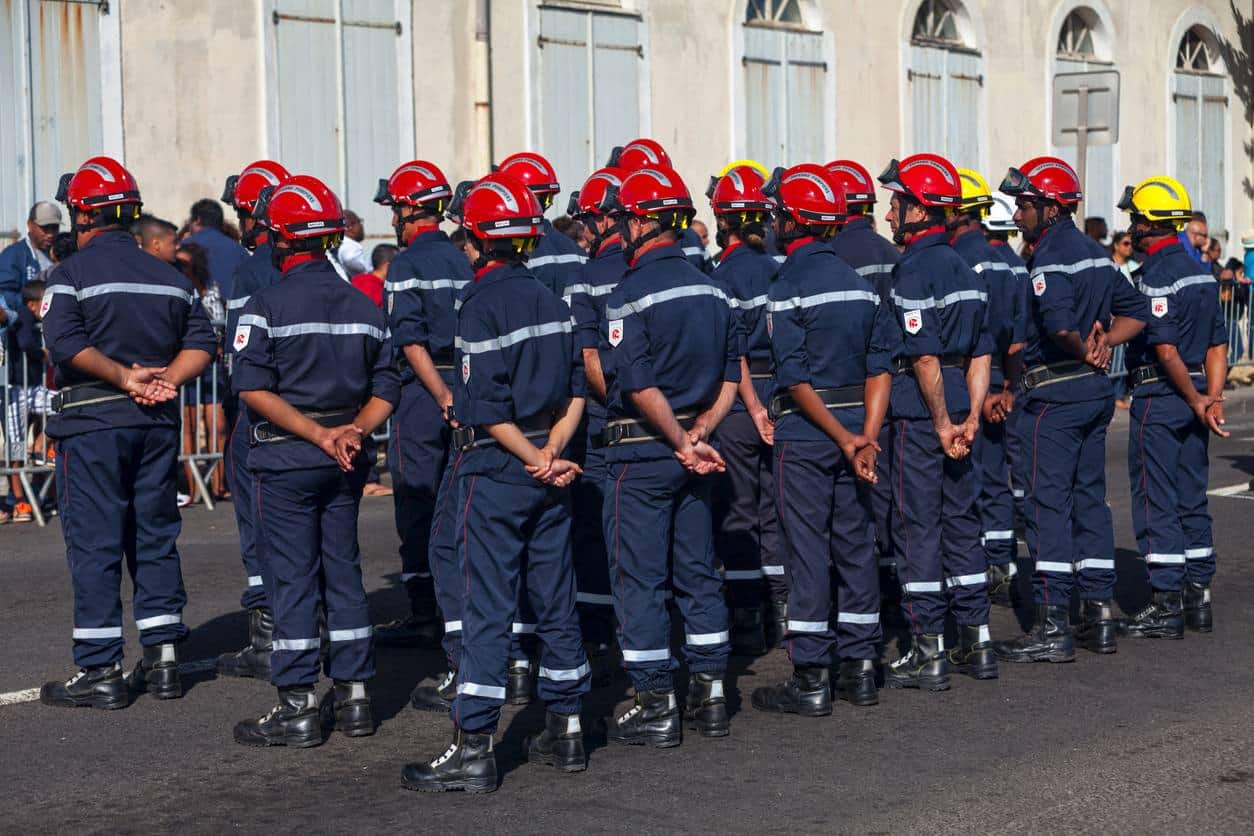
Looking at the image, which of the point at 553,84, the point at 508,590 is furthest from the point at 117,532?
the point at 553,84

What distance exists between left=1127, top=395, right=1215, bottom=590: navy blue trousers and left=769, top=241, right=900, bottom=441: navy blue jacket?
2.08m

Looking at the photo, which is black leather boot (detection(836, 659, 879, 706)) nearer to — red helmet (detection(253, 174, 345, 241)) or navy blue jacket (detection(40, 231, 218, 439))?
red helmet (detection(253, 174, 345, 241))

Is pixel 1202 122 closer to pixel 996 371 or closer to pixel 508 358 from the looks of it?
pixel 996 371

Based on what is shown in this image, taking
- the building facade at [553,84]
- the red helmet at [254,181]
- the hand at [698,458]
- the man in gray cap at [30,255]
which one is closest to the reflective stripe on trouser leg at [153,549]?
the red helmet at [254,181]

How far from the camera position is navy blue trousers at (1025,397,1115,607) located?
8.69 meters

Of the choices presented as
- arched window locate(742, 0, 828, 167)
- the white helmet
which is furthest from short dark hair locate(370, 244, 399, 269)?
arched window locate(742, 0, 828, 167)

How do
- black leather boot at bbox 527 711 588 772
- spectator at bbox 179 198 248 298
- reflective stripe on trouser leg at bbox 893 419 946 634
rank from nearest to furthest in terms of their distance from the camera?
black leather boot at bbox 527 711 588 772
reflective stripe on trouser leg at bbox 893 419 946 634
spectator at bbox 179 198 248 298

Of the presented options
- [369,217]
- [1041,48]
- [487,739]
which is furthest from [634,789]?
[1041,48]

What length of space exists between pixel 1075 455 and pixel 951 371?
Answer: 877mm

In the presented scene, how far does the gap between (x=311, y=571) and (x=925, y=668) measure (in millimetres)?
2630

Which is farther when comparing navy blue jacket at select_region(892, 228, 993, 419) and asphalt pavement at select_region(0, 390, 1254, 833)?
navy blue jacket at select_region(892, 228, 993, 419)

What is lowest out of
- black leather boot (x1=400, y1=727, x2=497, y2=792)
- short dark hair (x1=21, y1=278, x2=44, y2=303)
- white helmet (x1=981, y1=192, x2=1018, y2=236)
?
black leather boot (x1=400, y1=727, x2=497, y2=792)

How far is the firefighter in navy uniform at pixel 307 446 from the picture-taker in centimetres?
706

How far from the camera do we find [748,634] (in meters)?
8.81
